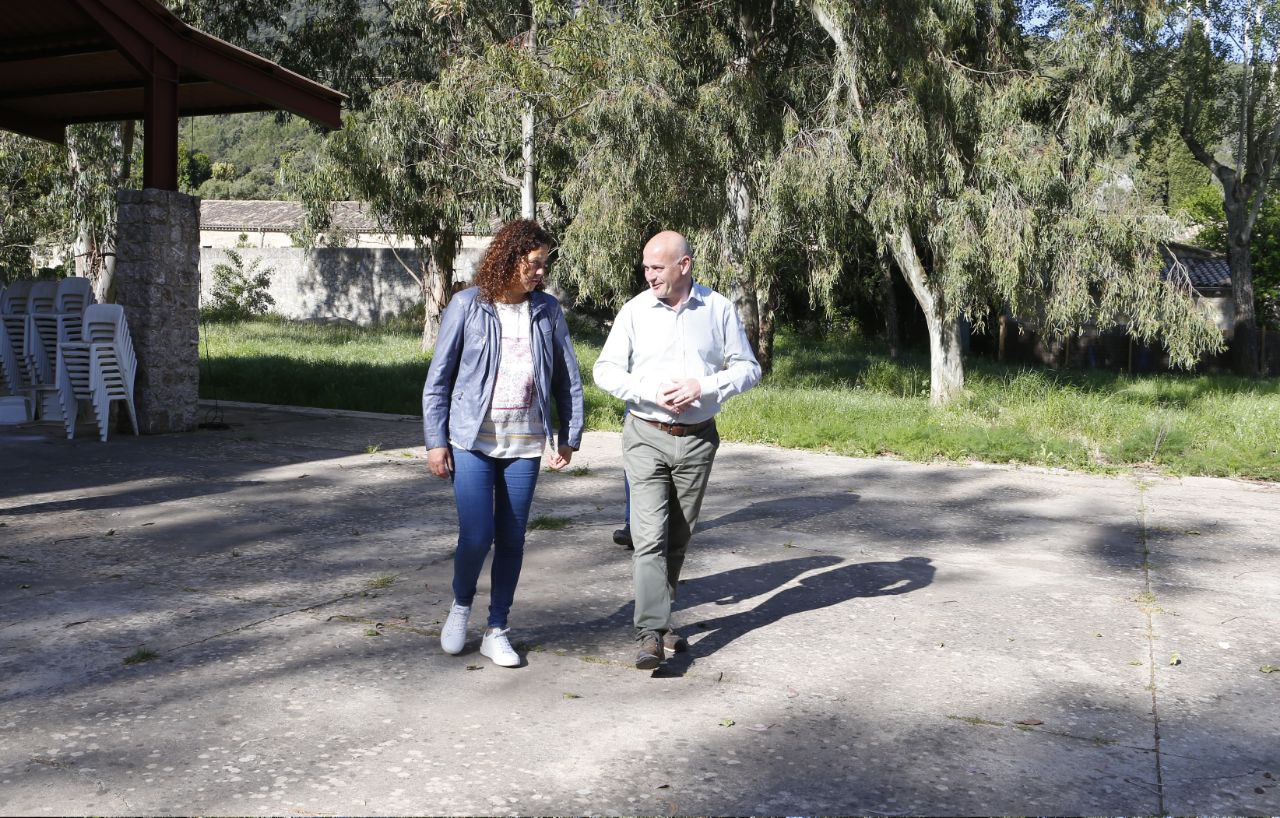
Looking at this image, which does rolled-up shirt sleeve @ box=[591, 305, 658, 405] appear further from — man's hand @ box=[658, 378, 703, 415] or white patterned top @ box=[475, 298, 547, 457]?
white patterned top @ box=[475, 298, 547, 457]

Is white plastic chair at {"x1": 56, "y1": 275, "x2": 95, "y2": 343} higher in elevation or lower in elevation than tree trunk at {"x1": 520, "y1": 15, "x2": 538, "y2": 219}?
lower

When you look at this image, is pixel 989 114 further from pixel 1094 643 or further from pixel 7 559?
pixel 7 559

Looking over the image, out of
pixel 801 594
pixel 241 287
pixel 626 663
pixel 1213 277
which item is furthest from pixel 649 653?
pixel 1213 277

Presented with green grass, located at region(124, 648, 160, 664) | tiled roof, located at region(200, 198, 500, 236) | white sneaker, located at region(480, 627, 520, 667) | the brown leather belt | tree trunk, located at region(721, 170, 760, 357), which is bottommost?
green grass, located at region(124, 648, 160, 664)

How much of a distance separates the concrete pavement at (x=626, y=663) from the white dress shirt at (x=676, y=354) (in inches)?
43.2

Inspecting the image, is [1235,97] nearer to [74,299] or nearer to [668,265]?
[74,299]

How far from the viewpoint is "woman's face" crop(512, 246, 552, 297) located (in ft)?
15.8

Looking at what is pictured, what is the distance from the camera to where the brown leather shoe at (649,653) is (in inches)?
189

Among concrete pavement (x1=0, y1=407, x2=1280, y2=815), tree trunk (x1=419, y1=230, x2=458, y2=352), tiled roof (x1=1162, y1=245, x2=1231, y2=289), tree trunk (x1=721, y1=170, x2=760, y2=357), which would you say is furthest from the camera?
tiled roof (x1=1162, y1=245, x2=1231, y2=289)

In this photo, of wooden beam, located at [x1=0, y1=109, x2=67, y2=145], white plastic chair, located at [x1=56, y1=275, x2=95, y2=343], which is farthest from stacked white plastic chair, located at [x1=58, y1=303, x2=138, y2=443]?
wooden beam, located at [x1=0, y1=109, x2=67, y2=145]

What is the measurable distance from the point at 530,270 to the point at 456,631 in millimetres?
1511

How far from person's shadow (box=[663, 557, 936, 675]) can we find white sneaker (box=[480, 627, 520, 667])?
2.05 ft

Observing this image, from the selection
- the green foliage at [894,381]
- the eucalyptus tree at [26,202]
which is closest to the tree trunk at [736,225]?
the green foliage at [894,381]

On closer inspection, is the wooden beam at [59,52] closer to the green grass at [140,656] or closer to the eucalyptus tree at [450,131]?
the eucalyptus tree at [450,131]
